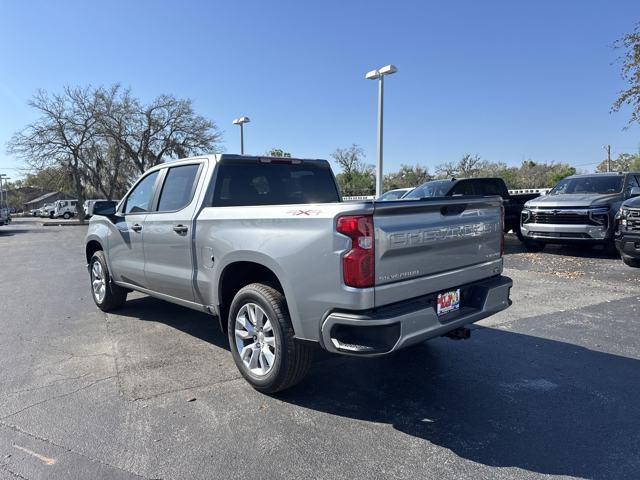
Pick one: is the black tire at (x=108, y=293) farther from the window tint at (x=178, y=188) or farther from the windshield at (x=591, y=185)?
the windshield at (x=591, y=185)

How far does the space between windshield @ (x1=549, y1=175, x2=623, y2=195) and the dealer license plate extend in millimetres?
9508

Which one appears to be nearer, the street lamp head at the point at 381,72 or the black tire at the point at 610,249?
the black tire at the point at 610,249

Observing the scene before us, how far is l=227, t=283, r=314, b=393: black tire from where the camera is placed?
3.43 m

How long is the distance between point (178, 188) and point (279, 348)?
2279 millimetres

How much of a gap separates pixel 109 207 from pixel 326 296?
418 cm

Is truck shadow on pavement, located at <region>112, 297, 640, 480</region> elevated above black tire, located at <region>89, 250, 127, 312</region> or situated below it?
below

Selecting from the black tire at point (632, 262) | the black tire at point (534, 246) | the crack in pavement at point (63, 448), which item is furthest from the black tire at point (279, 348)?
the black tire at point (534, 246)

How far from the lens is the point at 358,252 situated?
2969mm

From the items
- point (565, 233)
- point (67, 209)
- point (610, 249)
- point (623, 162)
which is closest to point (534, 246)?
point (565, 233)

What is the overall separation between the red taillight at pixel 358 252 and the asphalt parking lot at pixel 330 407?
108 centimetres

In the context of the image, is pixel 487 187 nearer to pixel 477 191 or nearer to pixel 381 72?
pixel 477 191

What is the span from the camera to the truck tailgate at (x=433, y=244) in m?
3.07

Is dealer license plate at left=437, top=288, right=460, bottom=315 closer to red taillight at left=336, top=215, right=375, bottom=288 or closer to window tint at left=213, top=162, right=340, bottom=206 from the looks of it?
red taillight at left=336, top=215, right=375, bottom=288

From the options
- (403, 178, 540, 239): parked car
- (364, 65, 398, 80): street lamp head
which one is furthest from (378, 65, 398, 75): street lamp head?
(403, 178, 540, 239): parked car
